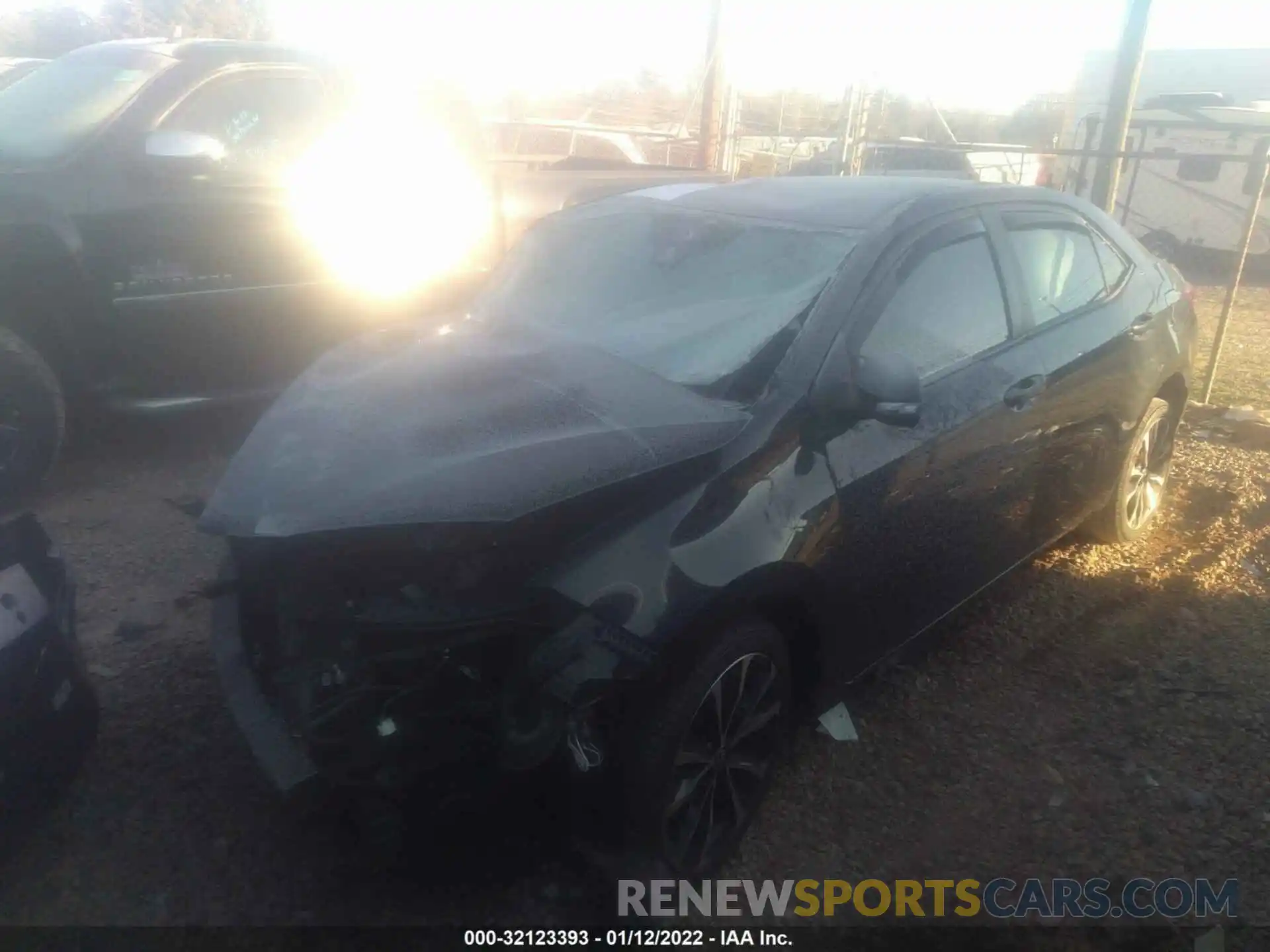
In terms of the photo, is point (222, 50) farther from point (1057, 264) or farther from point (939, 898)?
point (939, 898)

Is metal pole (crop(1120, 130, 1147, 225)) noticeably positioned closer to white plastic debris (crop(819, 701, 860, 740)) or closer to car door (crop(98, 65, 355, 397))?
car door (crop(98, 65, 355, 397))

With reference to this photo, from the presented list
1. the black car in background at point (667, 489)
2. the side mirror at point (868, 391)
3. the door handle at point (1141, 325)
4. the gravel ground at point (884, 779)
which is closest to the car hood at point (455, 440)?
the black car in background at point (667, 489)

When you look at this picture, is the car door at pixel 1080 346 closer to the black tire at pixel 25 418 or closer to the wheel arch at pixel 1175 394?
the wheel arch at pixel 1175 394

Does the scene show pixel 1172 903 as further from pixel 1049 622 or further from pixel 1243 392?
pixel 1243 392

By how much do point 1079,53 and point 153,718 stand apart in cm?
2744

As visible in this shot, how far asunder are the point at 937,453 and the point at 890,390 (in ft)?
1.30

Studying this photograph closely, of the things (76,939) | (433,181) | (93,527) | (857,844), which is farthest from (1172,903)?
(433,181)

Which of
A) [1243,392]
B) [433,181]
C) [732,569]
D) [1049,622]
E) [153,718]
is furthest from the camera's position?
[1243,392]

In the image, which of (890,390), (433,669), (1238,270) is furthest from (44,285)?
(1238,270)

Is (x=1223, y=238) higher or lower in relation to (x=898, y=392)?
lower

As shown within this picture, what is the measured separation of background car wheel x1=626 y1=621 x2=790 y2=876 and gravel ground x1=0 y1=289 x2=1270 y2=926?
0.58 feet

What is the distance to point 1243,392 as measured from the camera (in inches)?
283

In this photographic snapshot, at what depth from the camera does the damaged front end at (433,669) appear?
2191mm

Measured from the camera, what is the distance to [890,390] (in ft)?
8.91
